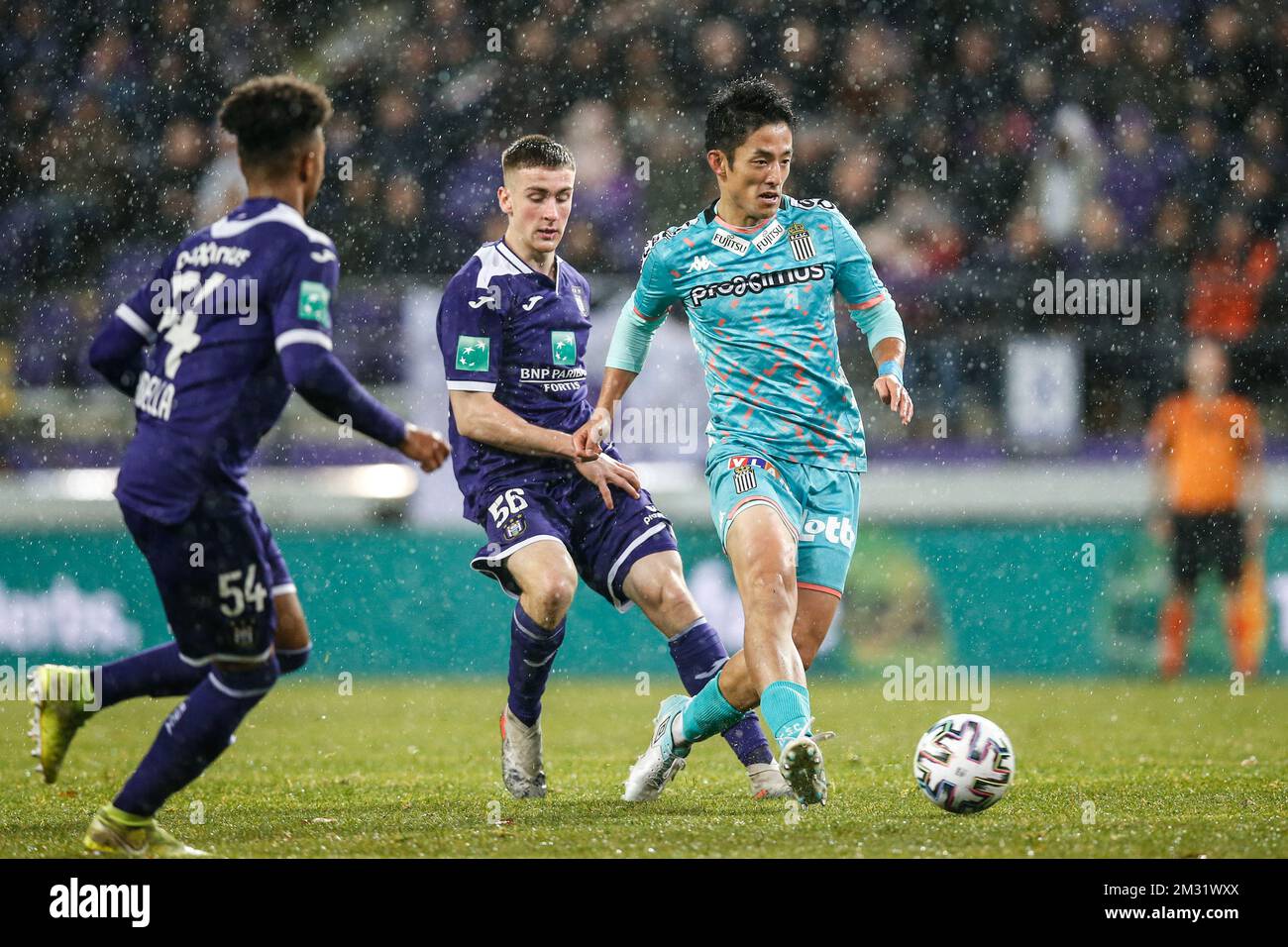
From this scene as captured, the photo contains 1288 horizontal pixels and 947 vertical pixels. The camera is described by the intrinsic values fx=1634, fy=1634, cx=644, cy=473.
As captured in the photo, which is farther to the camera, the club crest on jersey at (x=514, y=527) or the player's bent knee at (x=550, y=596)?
the club crest on jersey at (x=514, y=527)

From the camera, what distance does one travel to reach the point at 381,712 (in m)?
9.45

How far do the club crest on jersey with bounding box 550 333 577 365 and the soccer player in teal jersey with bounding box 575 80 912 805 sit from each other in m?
0.34

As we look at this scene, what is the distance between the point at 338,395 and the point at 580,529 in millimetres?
1918

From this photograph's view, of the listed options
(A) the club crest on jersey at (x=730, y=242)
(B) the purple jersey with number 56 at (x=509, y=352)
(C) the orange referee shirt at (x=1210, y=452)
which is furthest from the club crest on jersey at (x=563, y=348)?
(C) the orange referee shirt at (x=1210, y=452)

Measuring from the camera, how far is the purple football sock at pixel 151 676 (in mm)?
4938

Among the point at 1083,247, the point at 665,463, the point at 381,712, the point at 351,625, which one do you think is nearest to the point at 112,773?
the point at 381,712

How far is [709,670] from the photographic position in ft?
18.9

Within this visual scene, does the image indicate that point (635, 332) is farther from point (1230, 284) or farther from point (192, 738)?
point (1230, 284)

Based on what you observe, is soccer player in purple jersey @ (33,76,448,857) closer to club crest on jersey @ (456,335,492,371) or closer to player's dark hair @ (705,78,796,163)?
club crest on jersey @ (456,335,492,371)

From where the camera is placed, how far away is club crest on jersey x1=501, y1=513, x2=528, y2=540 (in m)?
5.75

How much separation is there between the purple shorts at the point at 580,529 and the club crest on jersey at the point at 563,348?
432 mm

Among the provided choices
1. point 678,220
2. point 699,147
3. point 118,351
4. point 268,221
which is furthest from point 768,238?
point 699,147

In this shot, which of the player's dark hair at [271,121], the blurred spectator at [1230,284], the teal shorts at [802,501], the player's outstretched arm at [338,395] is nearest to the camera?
the player's outstretched arm at [338,395]

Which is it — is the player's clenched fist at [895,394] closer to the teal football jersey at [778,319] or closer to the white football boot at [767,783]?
the teal football jersey at [778,319]
